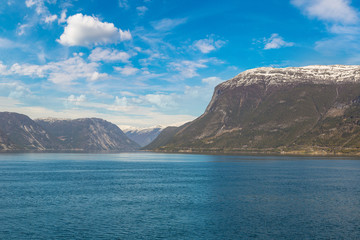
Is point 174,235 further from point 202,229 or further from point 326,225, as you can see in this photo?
point 326,225

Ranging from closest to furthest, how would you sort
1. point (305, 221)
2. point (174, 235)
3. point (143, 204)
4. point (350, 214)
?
point (174, 235) < point (305, 221) < point (350, 214) < point (143, 204)

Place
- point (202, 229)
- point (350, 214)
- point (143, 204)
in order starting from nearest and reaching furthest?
1. point (202, 229)
2. point (350, 214)
3. point (143, 204)

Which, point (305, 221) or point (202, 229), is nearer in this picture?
point (202, 229)

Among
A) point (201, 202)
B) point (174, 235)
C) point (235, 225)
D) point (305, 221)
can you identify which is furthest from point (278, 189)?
point (174, 235)

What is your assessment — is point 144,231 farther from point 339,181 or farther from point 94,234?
point 339,181

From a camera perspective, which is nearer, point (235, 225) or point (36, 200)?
point (235, 225)

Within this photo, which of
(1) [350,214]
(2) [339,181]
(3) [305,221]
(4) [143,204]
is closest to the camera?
(3) [305,221]

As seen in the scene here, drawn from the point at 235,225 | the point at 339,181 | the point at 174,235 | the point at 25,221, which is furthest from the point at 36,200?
the point at 339,181

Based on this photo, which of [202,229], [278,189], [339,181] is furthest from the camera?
[339,181]
